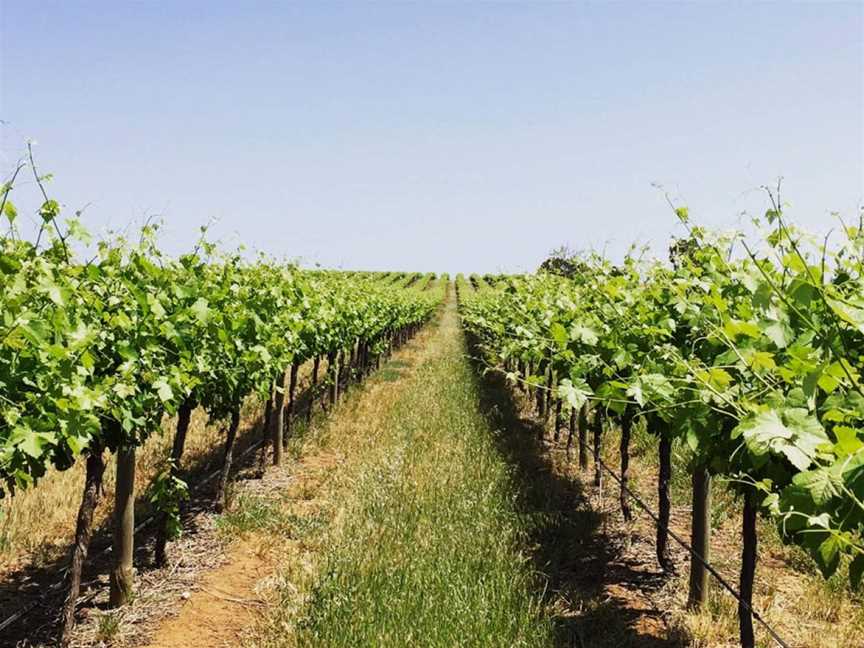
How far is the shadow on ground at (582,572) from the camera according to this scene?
195 inches

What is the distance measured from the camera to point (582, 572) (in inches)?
241

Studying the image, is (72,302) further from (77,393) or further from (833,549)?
(833,549)

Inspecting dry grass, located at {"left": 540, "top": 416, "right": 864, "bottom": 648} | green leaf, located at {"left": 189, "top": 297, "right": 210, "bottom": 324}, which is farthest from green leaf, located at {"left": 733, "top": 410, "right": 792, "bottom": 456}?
green leaf, located at {"left": 189, "top": 297, "right": 210, "bottom": 324}

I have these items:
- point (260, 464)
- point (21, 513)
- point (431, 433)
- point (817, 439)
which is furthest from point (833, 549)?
point (431, 433)

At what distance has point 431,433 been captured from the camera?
10.6 meters

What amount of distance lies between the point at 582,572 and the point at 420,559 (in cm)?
161

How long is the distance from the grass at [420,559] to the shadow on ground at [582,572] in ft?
0.66

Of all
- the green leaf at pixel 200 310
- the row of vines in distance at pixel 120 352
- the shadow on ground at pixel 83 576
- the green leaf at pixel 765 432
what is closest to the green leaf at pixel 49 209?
the row of vines in distance at pixel 120 352

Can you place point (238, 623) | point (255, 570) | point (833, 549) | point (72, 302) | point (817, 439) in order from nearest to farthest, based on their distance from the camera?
point (833, 549) < point (817, 439) < point (72, 302) < point (238, 623) < point (255, 570)

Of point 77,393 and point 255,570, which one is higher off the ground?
point 77,393

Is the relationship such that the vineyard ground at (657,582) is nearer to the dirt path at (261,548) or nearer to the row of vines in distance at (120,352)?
the dirt path at (261,548)

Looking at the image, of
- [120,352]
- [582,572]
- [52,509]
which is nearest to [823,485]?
[120,352]

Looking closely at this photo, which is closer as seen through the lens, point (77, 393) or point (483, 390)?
point (77, 393)

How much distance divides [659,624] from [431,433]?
5.79 m
